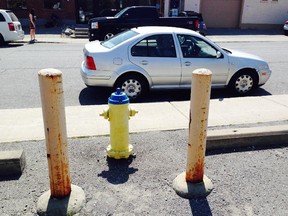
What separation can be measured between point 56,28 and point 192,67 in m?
18.5

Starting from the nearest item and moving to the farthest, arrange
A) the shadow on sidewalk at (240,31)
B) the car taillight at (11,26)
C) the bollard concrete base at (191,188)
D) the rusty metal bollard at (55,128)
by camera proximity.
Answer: the rusty metal bollard at (55,128) → the bollard concrete base at (191,188) → the car taillight at (11,26) → the shadow on sidewalk at (240,31)

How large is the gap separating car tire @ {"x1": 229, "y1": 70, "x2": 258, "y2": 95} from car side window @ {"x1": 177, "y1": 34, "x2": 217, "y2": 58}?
0.80 meters

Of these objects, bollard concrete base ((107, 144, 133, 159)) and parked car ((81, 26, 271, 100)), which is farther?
parked car ((81, 26, 271, 100))

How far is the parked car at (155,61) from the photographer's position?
643 cm

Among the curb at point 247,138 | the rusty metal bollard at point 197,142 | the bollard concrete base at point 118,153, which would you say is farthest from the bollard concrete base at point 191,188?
the curb at point 247,138

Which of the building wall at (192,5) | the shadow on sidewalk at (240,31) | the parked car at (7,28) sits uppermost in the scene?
the building wall at (192,5)

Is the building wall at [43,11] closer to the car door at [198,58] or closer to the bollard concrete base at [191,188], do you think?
the car door at [198,58]

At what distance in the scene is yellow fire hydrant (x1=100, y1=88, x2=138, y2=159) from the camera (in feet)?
12.5

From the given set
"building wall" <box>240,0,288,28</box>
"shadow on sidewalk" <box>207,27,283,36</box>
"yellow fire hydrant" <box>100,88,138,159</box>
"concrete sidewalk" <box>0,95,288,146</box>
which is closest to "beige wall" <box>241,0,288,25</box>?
"building wall" <box>240,0,288,28</box>

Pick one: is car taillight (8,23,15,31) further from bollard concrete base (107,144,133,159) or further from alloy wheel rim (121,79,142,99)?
bollard concrete base (107,144,133,159)

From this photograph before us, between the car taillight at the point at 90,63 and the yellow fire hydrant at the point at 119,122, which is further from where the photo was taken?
the car taillight at the point at 90,63

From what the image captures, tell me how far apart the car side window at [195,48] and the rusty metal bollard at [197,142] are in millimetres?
3632

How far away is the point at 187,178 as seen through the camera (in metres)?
3.55

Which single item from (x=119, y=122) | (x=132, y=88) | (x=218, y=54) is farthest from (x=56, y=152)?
(x=218, y=54)
